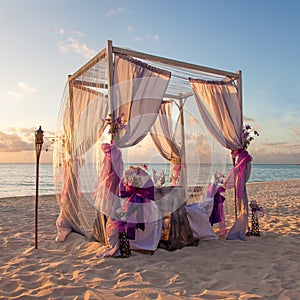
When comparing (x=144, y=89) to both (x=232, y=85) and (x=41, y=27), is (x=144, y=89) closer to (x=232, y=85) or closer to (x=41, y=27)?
(x=232, y=85)

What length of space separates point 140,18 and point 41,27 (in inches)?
73.3

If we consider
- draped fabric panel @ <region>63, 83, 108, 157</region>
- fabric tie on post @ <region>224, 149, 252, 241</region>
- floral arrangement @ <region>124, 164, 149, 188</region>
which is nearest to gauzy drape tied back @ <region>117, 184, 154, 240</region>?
floral arrangement @ <region>124, 164, 149, 188</region>

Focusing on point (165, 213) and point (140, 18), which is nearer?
point (165, 213)

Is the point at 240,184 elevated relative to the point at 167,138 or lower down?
lower down

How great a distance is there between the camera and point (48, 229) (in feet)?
17.0

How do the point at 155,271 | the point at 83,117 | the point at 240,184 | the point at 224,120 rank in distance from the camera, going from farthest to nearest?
1. the point at 224,120
2. the point at 240,184
3. the point at 83,117
4. the point at 155,271

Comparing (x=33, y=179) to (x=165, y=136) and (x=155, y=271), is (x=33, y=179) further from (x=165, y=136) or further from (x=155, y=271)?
(x=155, y=271)

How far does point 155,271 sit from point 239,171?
228 cm

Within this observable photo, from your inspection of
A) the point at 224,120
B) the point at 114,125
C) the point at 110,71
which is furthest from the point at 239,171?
the point at 110,71

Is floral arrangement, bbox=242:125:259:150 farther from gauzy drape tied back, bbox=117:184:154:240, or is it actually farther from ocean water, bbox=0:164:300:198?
gauzy drape tied back, bbox=117:184:154:240

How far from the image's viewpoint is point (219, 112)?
187 inches

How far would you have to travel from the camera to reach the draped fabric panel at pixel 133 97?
380 centimetres

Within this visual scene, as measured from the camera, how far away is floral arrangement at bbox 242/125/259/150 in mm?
4848

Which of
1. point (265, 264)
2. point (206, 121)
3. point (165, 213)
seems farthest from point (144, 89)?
point (265, 264)
